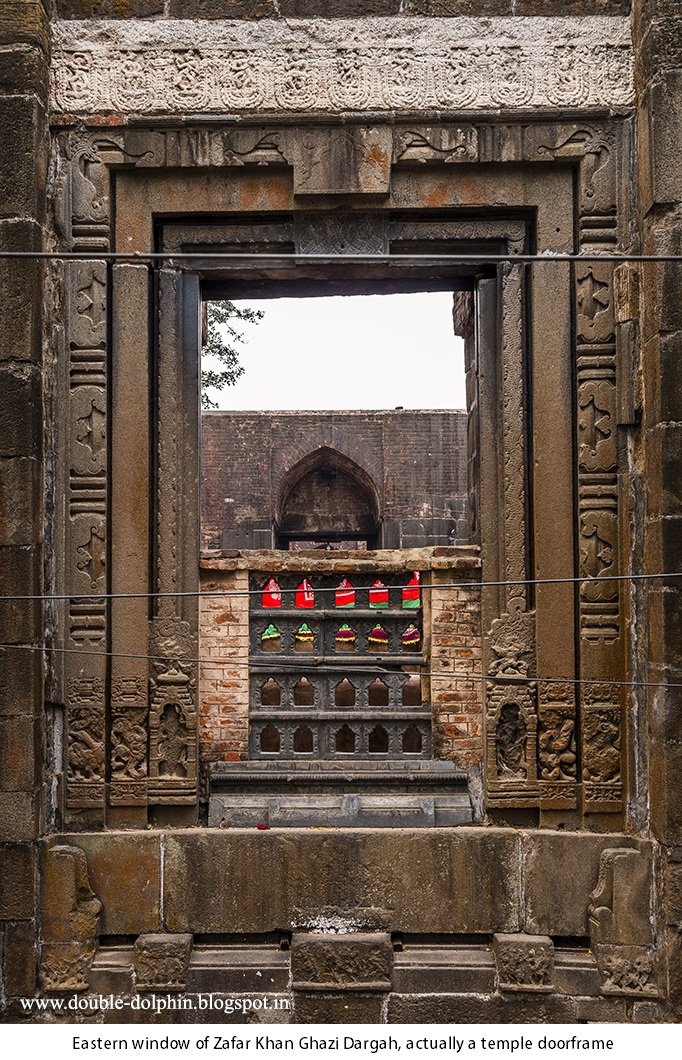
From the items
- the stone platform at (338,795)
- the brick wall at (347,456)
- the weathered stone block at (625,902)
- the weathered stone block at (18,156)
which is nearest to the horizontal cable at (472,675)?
the stone platform at (338,795)

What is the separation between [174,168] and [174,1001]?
446 cm

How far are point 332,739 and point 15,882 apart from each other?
195 cm

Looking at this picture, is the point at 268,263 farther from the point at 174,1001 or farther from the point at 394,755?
the point at 174,1001

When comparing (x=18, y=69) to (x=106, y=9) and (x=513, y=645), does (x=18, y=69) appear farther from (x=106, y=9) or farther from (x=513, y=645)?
(x=513, y=645)

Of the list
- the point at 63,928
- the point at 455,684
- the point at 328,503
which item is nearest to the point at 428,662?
the point at 455,684

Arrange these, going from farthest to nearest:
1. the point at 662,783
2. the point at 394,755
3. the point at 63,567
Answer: the point at 394,755, the point at 63,567, the point at 662,783

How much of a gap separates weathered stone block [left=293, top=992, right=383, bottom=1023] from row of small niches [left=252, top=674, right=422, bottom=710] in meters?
1.62

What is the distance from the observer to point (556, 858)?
4957mm

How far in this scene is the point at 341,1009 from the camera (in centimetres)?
490

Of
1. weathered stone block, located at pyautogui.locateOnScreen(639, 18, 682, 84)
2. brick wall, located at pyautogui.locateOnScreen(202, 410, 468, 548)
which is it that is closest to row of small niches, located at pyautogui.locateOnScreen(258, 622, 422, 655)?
weathered stone block, located at pyautogui.locateOnScreen(639, 18, 682, 84)

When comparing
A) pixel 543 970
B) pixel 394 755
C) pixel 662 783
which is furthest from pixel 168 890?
pixel 662 783

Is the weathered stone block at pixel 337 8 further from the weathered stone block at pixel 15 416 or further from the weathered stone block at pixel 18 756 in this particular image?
the weathered stone block at pixel 18 756

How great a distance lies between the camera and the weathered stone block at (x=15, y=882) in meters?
4.73

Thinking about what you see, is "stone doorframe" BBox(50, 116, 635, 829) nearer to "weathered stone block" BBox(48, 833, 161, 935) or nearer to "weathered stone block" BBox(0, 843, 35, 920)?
"weathered stone block" BBox(48, 833, 161, 935)
